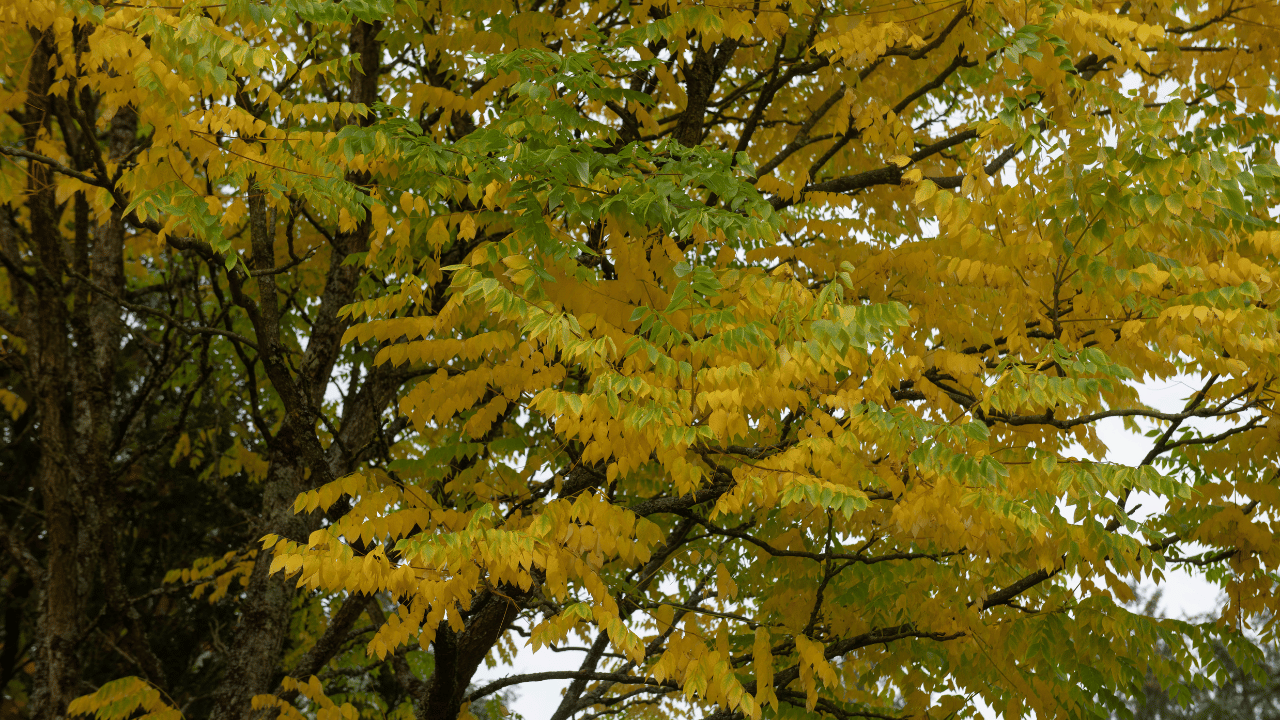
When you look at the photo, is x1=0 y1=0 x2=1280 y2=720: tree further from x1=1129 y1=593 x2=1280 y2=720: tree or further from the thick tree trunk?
x1=1129 y1=593 x2=1280 y2=720: tree

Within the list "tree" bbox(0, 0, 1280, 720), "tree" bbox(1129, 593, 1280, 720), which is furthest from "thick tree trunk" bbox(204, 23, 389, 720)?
"tree" bbox(1129, 593, 1280, 720)

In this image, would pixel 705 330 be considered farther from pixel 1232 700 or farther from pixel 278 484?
pixel 1232 700

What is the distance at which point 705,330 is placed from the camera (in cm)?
434

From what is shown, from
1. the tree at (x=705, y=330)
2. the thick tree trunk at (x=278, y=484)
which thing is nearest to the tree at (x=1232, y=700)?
the tree at (x=705, y=330)

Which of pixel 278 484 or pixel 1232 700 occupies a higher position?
pixel 1232 700

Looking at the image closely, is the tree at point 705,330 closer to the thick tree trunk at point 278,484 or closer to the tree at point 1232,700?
the thick tree trunk at point 278,484

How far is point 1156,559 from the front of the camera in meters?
5.60

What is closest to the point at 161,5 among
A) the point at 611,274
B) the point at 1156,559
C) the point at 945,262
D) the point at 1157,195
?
the point at 611,274

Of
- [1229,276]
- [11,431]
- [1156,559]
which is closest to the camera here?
[1229,276]

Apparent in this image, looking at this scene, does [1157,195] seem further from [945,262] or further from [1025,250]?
[945,262]

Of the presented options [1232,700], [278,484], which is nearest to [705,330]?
[278,484]

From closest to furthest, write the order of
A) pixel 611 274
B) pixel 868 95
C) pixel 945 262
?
pixel 945 262
pixel 611 274
pixel 868 95

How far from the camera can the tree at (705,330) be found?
13.5 ft

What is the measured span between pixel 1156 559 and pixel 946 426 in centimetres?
258
